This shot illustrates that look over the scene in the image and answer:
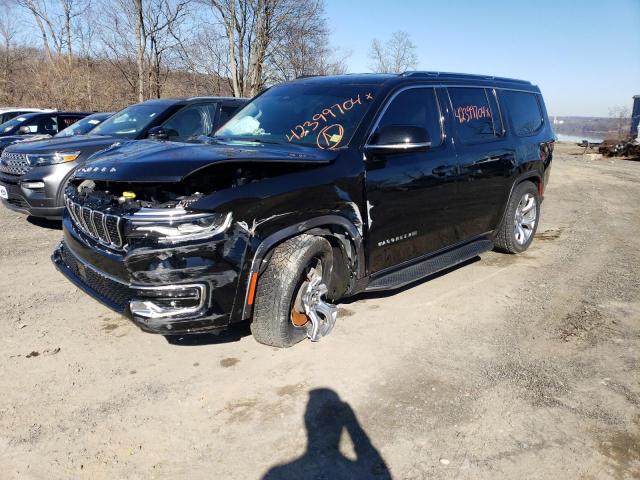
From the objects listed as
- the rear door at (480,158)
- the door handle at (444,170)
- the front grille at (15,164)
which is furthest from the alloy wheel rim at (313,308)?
the front grille at (15,164)

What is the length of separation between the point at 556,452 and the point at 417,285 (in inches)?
99.3

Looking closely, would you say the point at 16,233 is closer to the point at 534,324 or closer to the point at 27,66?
the point at 534,324

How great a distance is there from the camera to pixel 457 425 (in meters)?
2.79

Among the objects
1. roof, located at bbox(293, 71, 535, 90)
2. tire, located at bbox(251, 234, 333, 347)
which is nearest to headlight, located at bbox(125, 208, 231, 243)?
tire, located at bbox(251, 234, 333, 347)

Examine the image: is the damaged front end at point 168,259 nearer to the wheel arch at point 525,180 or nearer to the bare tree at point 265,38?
the wheel arch at point 525,180

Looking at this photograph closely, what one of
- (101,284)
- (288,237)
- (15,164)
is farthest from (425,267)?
(15,164)

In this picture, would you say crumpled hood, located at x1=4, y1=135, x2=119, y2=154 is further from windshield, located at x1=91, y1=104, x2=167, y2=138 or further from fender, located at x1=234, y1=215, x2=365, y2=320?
fender, located at x1=234, y1=215, x2=365, y2=320

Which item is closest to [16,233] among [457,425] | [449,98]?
[449,98]

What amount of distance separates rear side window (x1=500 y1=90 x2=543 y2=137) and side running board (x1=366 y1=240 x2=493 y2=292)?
1.46m

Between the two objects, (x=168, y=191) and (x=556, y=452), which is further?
(x=168, y=191)

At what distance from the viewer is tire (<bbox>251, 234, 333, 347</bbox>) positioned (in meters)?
3.24

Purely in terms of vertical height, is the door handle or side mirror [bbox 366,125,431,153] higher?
side mirror [bbox 366,125,431,153]

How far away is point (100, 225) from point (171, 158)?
0.65 metres

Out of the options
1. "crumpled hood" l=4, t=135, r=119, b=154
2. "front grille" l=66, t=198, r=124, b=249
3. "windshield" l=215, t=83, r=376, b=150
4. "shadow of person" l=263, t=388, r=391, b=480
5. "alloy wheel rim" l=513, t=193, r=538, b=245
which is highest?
"windshield" l=215, t=83, r=376, b=150
